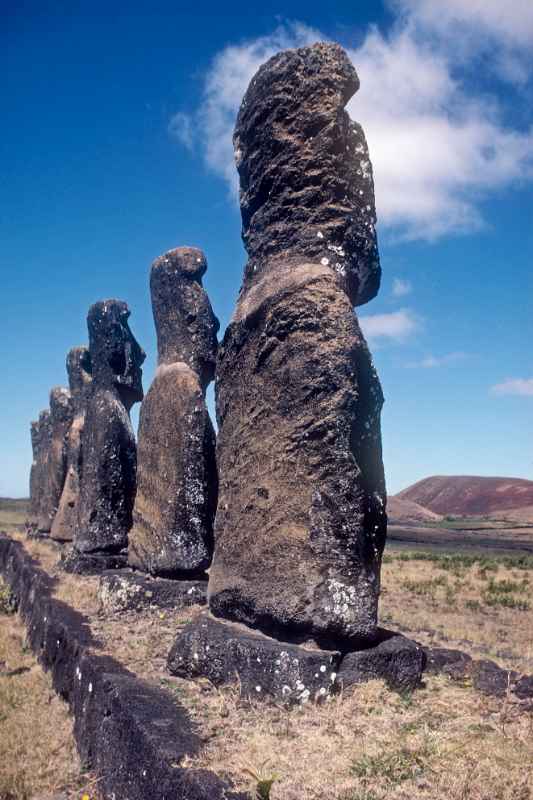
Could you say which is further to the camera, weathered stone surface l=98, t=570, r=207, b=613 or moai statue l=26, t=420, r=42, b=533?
moai statue l=26, t=420, r=42, b=533

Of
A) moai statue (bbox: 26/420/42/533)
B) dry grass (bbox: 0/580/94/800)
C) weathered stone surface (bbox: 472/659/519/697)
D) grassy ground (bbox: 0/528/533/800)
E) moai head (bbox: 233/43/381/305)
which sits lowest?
dry grass (bbox: 0/580/94/800)

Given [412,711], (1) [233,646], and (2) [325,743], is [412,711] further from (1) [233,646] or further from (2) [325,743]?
(1) [233,646]

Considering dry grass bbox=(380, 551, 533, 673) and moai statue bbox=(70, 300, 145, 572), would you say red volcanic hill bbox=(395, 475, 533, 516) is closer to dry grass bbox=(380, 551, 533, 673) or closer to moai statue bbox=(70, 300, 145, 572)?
dry grass bbox=(380, 551, 533, 673)

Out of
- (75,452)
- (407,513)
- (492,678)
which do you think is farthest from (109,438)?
(407,513)

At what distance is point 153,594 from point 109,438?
343cm

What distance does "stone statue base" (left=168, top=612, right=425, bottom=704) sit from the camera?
405cm

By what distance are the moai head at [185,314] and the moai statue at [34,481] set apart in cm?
1211

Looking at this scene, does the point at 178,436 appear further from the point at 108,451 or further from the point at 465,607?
the point at 465,607

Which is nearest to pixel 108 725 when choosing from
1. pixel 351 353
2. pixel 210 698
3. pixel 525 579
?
pixel 210 698

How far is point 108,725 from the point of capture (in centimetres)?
402

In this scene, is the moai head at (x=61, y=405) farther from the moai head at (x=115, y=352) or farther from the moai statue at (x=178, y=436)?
the moai statue at (x=178, y=436)

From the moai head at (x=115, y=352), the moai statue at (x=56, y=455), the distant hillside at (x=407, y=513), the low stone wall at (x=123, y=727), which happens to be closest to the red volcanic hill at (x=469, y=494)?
the distant hillside at (x=407, y=513)

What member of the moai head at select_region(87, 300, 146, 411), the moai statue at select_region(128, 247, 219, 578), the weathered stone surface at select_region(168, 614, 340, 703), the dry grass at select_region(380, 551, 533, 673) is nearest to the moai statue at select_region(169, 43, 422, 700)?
the weathered stone surface at select_region(168, 614, 340, 703)

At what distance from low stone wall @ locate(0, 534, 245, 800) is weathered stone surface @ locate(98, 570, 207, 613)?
1.57 feet
